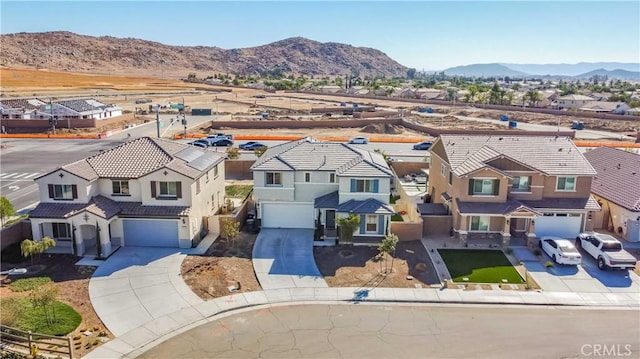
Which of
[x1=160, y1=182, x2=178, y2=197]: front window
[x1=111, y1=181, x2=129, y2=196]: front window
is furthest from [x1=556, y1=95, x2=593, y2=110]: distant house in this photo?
[x1=111, y1=181, x2=129, y2=196]: front window

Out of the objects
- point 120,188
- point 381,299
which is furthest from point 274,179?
point 381,299

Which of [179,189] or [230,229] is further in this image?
[179,189]

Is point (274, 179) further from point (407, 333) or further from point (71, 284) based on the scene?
point (407, 333)

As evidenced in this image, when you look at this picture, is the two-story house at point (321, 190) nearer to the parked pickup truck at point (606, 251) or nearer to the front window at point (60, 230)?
the front window at point (60, 230)

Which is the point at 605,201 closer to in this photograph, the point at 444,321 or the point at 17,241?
the point at 444,321

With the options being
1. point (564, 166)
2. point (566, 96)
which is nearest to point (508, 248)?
point (564, 166)

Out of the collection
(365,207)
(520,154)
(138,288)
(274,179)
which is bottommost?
(138,288)

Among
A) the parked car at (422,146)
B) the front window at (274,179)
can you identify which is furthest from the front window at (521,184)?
the parked car at (422,146)
